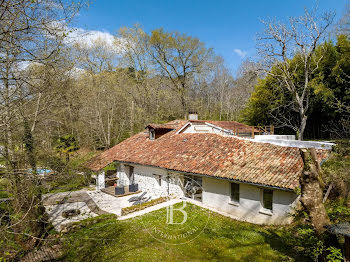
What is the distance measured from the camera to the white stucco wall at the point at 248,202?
1008cm

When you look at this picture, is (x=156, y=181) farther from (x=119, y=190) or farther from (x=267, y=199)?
(x=267, y=199)

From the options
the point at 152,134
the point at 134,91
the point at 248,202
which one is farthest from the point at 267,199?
the point at 134,91

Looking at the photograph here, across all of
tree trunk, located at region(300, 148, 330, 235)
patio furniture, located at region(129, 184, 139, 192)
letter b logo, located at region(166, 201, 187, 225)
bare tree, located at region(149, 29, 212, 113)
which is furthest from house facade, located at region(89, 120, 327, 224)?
bare tree, located at region(149, 29, 212, 113)

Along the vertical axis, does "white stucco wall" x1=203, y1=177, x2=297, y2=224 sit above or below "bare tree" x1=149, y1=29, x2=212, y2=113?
below

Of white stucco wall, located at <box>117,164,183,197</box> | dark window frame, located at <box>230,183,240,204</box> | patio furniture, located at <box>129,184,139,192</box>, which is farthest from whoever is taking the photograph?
patio furniture, located at <box>129,184,139,192</box>

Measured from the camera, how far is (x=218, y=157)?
538 inches

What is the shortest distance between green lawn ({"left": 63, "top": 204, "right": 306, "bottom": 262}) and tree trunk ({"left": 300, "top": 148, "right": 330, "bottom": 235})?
2545 mm

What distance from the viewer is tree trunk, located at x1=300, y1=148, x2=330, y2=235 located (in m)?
5.29

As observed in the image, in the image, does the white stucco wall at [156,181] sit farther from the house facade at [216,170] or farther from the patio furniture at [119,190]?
the patio furniture at [119,190]

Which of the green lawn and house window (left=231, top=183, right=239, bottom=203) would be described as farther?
house window (left=231, top=183, right=239, bottom=203)

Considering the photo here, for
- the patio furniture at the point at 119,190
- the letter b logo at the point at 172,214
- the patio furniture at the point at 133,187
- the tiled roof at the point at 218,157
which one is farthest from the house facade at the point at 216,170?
the letter b logo at the point at 172,214

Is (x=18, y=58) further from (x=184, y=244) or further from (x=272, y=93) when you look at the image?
(x=272, y=93)

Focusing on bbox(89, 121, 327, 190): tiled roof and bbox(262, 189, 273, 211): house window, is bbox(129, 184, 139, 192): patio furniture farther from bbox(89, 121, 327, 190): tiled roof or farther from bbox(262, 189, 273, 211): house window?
bbox(262, 189, 273, 211): house window

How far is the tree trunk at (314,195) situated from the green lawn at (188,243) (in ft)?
8.35
